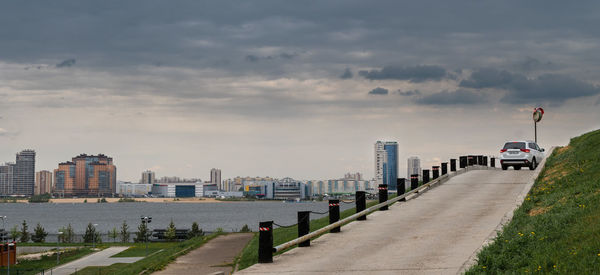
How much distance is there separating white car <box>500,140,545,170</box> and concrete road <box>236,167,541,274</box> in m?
13.1

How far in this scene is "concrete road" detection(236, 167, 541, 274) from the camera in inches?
513

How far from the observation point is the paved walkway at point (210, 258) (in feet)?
72.0

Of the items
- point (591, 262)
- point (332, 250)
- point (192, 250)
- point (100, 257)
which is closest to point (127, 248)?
point (100, 257)

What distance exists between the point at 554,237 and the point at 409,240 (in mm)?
4235

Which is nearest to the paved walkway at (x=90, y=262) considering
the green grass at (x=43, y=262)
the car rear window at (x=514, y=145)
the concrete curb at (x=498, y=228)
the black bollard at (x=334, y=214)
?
the green grass at (x=43, y=262)

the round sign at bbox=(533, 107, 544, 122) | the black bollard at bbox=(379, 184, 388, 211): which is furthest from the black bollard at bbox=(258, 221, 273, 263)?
the round sign at bbox=(533, 107, 544, 122)

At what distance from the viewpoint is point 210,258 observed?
26.2 meters

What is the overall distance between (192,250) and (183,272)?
857 cm

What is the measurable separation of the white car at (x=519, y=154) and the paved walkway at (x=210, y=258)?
1706 cm

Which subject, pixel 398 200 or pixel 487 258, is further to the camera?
pixel 398 200

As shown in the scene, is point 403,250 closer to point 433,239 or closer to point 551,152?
point 433,239

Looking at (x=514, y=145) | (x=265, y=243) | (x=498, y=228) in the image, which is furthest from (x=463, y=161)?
(x=265, y=243)

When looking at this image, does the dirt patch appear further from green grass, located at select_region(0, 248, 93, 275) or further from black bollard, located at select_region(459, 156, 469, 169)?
green grass, located at select_region(0, 248, 93, 275)

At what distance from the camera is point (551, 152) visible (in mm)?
37844
